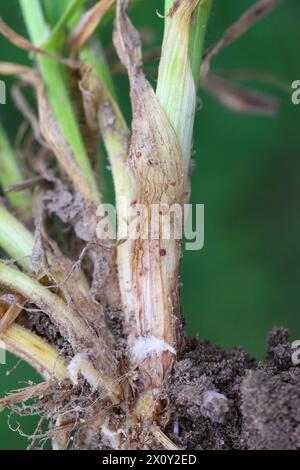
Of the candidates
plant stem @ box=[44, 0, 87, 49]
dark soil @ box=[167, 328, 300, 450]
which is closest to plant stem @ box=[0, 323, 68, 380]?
dark soil @ box=[167, 328, 300, 450]

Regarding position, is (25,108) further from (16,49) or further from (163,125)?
(16,49)

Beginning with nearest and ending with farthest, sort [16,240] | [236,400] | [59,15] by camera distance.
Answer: [236,400] < [16,240] < [59,15]

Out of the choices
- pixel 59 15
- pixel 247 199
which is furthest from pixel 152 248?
pixel 247 199

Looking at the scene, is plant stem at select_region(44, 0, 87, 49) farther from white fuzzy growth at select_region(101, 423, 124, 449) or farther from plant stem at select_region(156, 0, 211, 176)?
white fuzzy growth at select_region(101, 423, 124, 449)

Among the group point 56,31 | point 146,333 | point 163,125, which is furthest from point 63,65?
point 146,333

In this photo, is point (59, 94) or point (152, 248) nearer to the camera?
point (152, 248)

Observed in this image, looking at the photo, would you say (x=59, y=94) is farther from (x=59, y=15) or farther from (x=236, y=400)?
(x=236, y=400)
